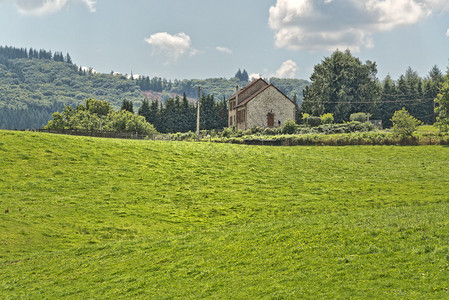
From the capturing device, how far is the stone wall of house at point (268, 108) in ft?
283

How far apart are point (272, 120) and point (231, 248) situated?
71.2 m

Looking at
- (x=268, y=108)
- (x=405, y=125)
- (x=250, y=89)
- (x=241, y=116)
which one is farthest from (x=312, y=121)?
(x=405, y=125)

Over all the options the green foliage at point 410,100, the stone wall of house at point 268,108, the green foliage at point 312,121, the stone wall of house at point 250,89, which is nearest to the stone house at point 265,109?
the stone wall of house at point 268,108

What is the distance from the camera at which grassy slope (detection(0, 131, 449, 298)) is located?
13383 millimetres

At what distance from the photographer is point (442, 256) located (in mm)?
12641

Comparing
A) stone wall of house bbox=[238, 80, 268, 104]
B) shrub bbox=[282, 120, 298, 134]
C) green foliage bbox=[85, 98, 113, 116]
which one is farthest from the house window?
green foliage bbox=[85, 98, 113, 116]

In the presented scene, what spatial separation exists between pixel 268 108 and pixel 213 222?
2537 inches

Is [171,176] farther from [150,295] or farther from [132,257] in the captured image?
[150,295]

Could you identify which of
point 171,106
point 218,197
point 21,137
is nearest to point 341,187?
point 218,197

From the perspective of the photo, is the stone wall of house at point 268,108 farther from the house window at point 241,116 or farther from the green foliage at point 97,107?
the green foliage at point 97,107

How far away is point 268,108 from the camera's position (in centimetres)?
8744

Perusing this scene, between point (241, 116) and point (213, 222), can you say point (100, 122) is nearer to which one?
point (241, 116)

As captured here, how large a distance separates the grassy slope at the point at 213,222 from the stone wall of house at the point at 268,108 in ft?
131

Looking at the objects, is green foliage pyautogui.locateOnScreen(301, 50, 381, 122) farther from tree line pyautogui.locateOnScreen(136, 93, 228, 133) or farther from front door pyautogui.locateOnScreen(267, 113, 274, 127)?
tree line pyautogui.locateOnScreen(136, 93, 228, 133)
